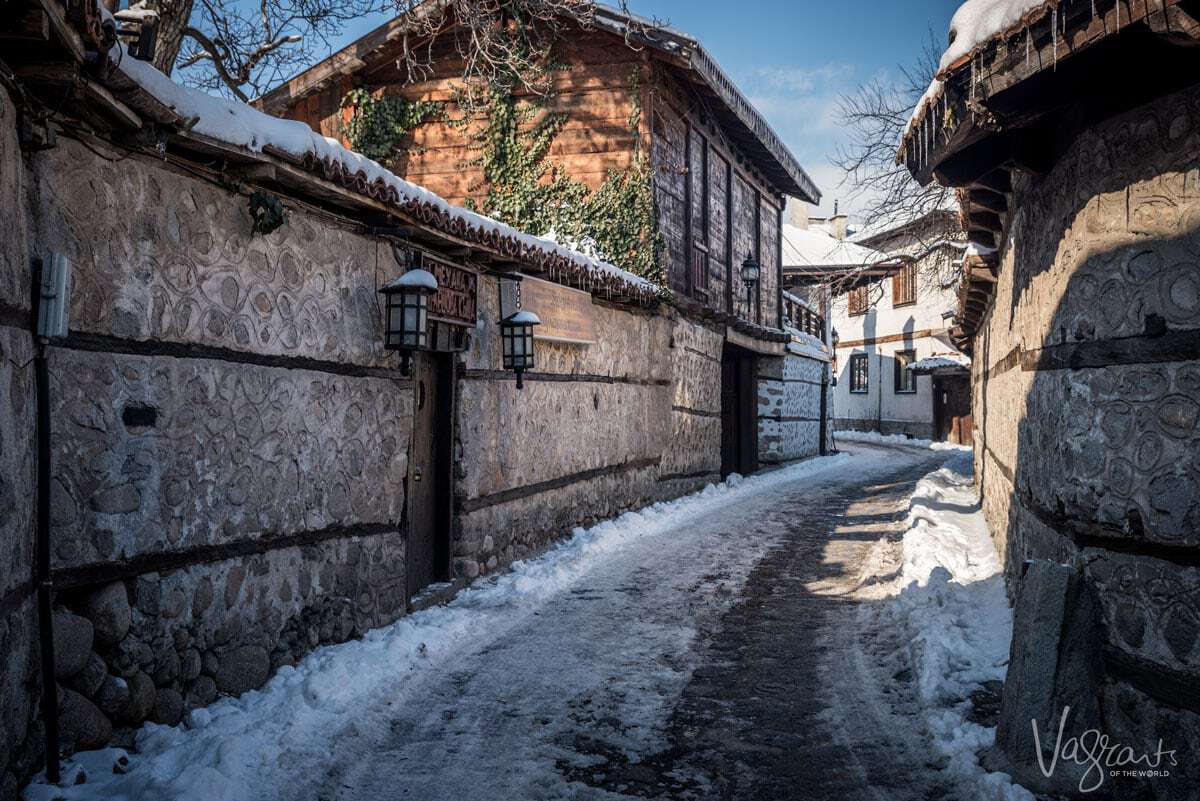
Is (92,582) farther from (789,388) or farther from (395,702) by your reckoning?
(789,388)

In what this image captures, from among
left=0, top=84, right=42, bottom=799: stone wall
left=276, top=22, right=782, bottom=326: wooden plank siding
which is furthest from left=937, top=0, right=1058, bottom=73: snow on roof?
left=276, top=22, right=782, bottom=326: wooden plank siding

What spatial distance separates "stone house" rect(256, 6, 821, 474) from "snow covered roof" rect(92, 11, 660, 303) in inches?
193

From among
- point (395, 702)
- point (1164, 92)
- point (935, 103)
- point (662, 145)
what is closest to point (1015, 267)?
point (935, 103)

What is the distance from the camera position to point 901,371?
29422 millimetres

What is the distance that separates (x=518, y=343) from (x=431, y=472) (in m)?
1.51

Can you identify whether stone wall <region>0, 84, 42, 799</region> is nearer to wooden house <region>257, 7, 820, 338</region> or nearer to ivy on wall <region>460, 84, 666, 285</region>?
wooden house <region>257, 7, 820, 338</region>

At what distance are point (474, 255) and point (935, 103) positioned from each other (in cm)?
404

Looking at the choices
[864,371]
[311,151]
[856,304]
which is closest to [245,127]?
[311,151]

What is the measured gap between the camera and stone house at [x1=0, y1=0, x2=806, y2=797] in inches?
126

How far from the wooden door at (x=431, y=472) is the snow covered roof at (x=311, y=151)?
115 centimetres

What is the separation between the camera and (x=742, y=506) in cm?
1220

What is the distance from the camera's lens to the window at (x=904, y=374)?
28.7 metres

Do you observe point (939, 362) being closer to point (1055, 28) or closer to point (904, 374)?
point (904, 374)

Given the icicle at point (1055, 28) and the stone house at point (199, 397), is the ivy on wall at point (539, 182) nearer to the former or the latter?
the stone house at point (199, 397)
